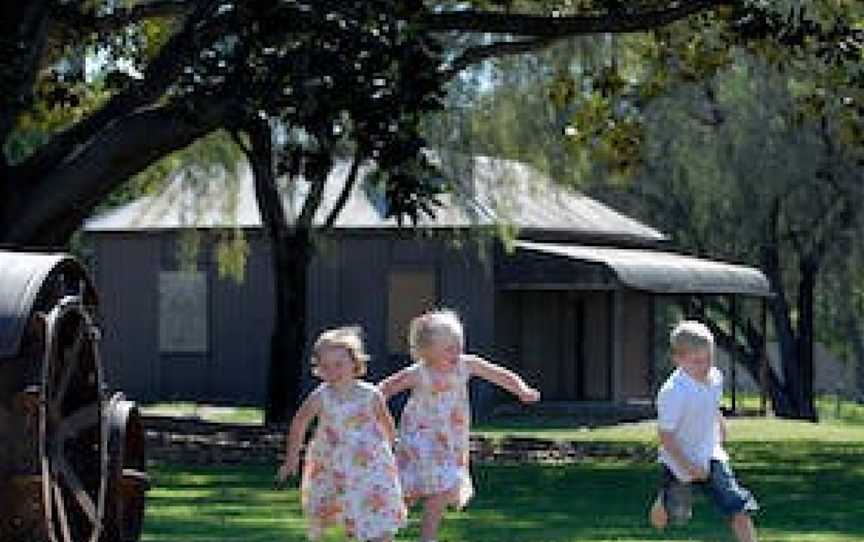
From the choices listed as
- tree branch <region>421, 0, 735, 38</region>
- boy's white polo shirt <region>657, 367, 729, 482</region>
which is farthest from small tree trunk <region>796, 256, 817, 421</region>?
boy's white polo shirt <region>657, 367, 729, 482</region>

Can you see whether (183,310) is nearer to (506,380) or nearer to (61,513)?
(506,380)

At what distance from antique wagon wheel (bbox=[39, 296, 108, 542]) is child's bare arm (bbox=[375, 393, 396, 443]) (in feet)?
6.60

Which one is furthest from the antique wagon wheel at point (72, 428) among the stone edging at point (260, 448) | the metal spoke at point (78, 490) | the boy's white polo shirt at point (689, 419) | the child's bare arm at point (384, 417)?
the stone edging at point (260, 448)

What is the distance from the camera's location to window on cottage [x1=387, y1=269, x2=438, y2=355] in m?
36.6

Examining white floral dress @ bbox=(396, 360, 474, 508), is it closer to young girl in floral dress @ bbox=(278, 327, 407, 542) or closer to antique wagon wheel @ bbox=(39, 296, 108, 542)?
young girl in floral dress @ bbox=(278, 327, 407, 542)

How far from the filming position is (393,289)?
120ft

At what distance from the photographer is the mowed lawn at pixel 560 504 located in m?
14.1

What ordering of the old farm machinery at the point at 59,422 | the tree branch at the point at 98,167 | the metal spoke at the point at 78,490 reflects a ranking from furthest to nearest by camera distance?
the tree branch at the point at 98,167 → the metal spoke at the point at 78,490 → the old farm machinery at the point at 59,422

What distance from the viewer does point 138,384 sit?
3875cm

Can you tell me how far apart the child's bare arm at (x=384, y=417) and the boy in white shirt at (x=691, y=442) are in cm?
138

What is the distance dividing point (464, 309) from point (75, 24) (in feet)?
58.6

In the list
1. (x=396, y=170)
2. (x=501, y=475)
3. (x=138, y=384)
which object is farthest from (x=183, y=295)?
(x=396, y=170)

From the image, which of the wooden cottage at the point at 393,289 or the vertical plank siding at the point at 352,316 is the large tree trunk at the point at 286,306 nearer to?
the wooden cottage at the point at 393,289

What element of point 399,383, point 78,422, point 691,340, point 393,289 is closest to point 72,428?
point 78,422
